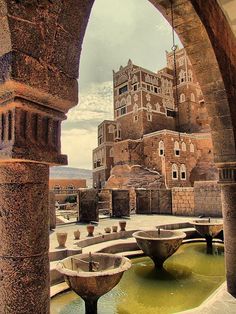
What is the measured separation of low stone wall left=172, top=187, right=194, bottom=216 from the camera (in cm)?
1617

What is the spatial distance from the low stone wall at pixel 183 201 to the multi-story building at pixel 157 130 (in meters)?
14.5

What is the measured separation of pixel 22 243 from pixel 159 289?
17.4ft

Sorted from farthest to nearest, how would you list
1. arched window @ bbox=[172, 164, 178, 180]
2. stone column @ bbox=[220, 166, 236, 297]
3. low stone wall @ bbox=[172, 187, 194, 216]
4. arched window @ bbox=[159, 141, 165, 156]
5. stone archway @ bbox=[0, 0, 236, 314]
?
arched window @ bbox=[172, 164, 178, 180], arched window @ bbox=[159, 141, 165, 156], low stone wall @ bbox=[172, 187, 194, 216], stone column @ bbox=[220, 166, 236, 297], stone archway @ bbox=[0, 0, 236, 314]

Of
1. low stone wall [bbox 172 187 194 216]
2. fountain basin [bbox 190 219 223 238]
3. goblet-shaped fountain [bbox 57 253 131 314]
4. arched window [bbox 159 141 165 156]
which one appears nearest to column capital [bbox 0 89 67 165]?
goblet-shaped fountain [bbox 57 253 131 314]

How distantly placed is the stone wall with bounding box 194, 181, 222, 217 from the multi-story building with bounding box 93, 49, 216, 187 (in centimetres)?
1547

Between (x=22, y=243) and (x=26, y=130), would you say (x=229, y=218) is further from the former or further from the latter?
(x=26, y=130)

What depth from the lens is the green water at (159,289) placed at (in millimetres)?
5137

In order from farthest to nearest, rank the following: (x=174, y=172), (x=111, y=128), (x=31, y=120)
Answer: (x=111, y=128) → (x=174, y=172) → (x=31, y=120)

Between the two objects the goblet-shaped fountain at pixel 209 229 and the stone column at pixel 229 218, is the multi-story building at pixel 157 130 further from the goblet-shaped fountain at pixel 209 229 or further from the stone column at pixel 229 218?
the stone column at pixel 229 218

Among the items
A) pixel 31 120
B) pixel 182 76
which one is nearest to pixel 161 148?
pixel 182 76

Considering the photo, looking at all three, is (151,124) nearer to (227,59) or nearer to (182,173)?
(182,173)

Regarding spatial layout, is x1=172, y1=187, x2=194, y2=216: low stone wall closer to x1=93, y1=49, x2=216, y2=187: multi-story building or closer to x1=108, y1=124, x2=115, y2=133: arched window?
x1=93, y1=49, x2=216, y2=187: multi-story building

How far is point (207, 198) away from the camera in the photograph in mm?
15469

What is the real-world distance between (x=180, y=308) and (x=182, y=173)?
2925 centimetres
